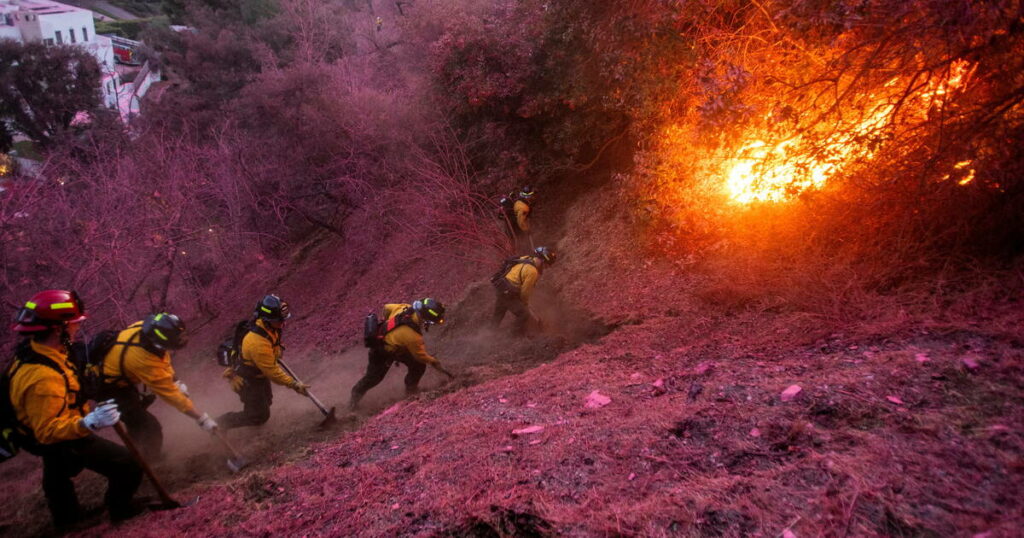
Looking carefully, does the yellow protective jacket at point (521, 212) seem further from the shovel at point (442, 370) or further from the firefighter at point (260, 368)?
the firefighter at point (260, 368)

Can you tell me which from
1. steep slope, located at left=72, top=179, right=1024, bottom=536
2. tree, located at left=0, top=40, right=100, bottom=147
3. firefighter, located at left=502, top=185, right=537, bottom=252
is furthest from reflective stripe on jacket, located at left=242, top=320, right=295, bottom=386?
tree, located at left=0, top=40, right=100, bottom=147

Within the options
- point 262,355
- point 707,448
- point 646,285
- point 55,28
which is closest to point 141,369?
point 262,355

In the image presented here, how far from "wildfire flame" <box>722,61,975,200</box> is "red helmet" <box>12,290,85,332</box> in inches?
283

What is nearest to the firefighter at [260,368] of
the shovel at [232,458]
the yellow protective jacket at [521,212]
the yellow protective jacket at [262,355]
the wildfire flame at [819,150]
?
the yellow protective jacket at [262,355]

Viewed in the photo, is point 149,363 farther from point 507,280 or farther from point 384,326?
point 507,280

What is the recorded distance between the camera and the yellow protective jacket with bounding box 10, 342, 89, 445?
3977 millimetres

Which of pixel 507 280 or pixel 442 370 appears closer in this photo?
pixel 442 370

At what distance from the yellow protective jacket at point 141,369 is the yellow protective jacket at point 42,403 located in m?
1.08

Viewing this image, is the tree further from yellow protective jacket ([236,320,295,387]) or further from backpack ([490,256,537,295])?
backpack ([490,256,537,295])

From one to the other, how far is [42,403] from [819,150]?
25.7 ft

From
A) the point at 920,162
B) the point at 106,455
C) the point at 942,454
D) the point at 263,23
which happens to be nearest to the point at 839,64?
the point at 920,162

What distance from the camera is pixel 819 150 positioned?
6.32 meters

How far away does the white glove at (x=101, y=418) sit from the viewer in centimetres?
406

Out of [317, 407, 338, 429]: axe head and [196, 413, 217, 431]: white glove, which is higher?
[196, 413, 217, 431]: white glove
